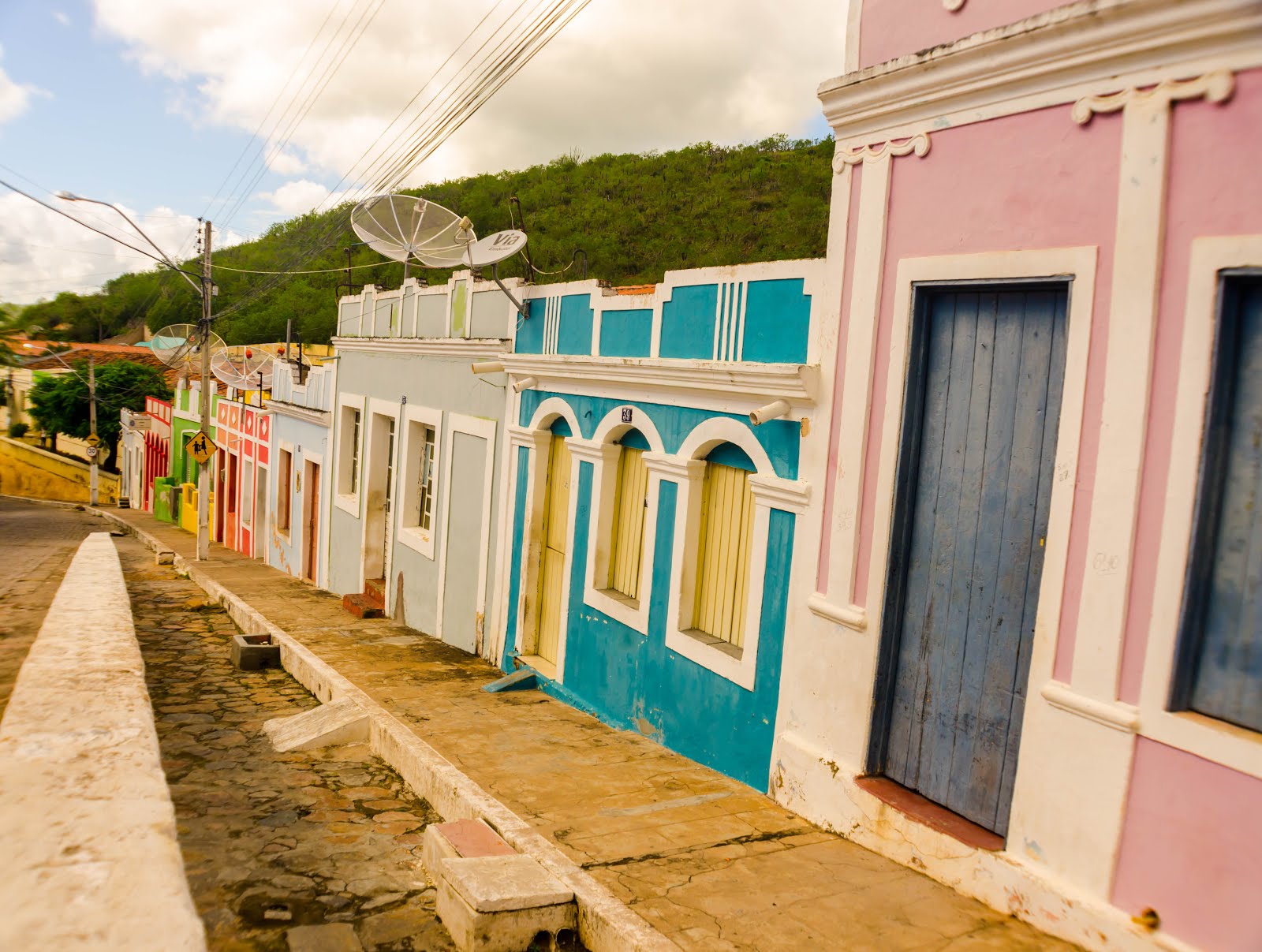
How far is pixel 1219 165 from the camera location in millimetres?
3377

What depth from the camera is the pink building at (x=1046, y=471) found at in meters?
3.36

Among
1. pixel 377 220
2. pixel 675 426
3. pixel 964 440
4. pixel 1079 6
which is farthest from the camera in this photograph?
pixel 377 220

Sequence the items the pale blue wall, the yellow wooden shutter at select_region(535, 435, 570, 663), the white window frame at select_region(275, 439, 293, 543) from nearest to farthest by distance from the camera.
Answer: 1. the yellow wooden shutter at select_region(535, 435, 570, 663)
2. the pale blue wall
3. the white window frame at select_region(275, 439, 293, 543)

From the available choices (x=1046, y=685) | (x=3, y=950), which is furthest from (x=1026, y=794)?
(x=3, y=950)

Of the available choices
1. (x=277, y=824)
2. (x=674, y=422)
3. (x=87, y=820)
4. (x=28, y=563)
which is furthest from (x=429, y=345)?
(x=28, y=563)

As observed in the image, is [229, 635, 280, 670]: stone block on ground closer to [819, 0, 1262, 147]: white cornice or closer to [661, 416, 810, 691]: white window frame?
[661, 416, 810, 691]: white window frame

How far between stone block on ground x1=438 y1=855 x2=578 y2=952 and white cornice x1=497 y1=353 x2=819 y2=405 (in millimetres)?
2803

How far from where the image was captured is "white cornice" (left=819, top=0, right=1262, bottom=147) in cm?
338

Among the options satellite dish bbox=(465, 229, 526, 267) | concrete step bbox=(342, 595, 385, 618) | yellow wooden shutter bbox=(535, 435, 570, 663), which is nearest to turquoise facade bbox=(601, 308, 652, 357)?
yellow wooden shutter bbox=(535, 435, 570, 663)

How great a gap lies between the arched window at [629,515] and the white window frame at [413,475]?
12.6 ft

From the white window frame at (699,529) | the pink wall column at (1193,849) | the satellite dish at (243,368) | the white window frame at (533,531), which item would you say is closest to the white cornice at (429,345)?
the white window frame at (533,531)

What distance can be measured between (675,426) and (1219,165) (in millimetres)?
3810

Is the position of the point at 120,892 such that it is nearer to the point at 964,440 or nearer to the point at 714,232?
the point at 964,440

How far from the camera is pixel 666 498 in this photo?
267 inches
